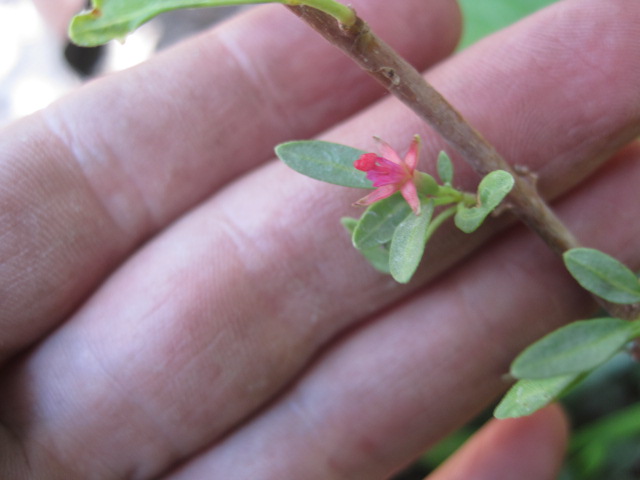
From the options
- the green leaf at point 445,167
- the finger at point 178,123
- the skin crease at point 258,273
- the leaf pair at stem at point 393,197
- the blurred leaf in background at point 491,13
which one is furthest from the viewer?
the blurred leaf in background at point 491,13

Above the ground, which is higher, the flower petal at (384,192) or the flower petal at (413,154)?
the flower petal at (413,154)

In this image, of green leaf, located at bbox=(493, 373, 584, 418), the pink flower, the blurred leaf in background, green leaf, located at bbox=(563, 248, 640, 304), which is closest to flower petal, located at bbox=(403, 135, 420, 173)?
the pink flower

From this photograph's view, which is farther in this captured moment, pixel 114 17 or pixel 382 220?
pixel 382 220

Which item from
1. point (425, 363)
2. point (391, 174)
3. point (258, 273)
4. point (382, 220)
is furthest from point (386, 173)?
point (425, 363)

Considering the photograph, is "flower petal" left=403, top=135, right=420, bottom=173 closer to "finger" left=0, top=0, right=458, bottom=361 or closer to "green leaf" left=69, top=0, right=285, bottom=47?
"green leaf" left=69, top=0, right=285, bottom=47

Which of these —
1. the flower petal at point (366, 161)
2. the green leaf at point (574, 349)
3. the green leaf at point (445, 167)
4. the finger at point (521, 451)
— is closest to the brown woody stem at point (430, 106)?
the green leaf at point (445, 167)

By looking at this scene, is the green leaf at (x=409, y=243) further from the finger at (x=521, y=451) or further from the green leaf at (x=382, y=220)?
the finger at (x=521, y=451)

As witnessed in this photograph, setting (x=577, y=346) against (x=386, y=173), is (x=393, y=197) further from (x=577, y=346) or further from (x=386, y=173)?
(x=577, y=346)
